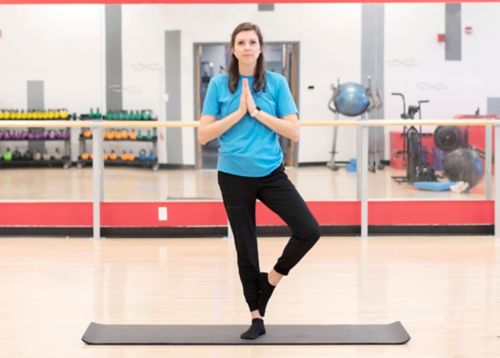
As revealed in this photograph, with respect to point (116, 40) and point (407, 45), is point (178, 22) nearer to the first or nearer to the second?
point (116, 40)

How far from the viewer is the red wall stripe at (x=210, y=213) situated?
7.77 m

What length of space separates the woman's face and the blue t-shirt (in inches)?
4.3

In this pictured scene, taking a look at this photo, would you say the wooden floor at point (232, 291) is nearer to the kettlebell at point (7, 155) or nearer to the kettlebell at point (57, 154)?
the kettlebell at point (57, 154)

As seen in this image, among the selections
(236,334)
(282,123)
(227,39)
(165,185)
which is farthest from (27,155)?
(282,123)

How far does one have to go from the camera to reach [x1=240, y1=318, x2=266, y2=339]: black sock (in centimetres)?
432

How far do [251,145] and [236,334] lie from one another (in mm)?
1012

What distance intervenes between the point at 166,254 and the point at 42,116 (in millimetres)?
2956

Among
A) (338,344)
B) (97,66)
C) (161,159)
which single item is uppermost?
(97,66)

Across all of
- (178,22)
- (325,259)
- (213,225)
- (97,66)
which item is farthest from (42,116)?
(325,259)

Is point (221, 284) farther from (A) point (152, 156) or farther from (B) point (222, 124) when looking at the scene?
(A) point (152, 156)

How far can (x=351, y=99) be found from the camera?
8.99 m

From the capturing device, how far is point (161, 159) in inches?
363

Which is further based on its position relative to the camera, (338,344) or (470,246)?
(470,246)

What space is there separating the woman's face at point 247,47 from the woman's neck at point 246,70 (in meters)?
0.03
